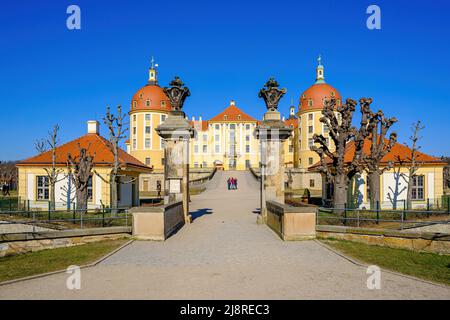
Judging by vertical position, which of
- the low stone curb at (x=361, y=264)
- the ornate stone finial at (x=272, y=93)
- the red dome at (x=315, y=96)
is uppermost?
the red dome at (x=315, y=96)

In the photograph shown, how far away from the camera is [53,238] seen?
11.9 m

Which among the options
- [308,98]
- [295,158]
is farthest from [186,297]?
[295,158]

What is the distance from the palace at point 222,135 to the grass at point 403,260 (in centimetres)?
4025

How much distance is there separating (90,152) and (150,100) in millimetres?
37948

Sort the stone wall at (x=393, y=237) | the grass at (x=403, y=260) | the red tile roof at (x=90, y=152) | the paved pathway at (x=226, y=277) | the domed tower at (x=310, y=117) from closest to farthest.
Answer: the paved pathway at (x=226, y=277)
the grass at (x=403, y=260)
the stone wall at (x=393, y=237)
the red tile roof at (x=90, y=152)
the domed tower at (x=310, y=117)

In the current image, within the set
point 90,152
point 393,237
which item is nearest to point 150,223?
point 393,237

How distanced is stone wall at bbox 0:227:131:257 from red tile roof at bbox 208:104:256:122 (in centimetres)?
7236

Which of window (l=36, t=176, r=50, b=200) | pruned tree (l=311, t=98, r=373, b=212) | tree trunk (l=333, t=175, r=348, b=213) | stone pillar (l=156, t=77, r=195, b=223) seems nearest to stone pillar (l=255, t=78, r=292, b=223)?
stone pillar (l=156, t=77, r=195, b=223)

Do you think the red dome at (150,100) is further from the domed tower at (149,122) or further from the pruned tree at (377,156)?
the pruned tree at (377,156)

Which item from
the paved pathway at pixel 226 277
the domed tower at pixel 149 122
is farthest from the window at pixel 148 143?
the paved pathway at pixel 226 277

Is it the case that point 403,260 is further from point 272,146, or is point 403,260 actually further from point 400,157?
point 400,157

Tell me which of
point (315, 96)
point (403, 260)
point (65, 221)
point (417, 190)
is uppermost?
point (315, 96)

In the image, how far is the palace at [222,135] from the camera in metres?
58.2
